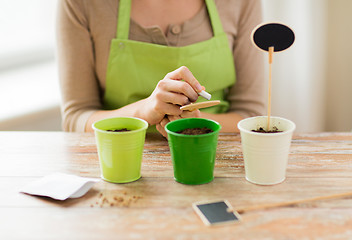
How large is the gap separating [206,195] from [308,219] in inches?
7.8

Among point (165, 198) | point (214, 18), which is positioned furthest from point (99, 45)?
point (165, 198)

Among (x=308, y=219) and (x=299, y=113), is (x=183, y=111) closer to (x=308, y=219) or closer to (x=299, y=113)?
(x=308, y=219)

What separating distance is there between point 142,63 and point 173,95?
41 cm

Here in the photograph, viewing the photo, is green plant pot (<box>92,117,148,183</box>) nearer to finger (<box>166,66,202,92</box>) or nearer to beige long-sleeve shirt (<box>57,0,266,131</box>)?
finger (<box>166,66,202,92</box>)

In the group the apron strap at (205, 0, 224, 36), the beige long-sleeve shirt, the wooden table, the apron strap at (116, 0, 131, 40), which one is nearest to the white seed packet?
the wooden table

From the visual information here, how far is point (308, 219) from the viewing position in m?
0.75

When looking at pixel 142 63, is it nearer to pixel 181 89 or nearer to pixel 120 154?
pixel 181 89

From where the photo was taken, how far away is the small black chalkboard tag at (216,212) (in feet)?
2.45

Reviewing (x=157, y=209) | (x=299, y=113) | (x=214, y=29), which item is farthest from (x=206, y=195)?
(x=299, y=113)

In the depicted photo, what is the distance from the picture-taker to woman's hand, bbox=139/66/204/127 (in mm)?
1024

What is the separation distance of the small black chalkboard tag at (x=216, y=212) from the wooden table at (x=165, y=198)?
0.04 feet

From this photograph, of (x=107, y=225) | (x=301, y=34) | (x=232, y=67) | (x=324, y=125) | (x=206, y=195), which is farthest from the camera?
(x=324, y=125)

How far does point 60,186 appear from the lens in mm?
888

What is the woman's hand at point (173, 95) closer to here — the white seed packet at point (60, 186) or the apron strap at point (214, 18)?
the white seed packet at point (60, 186)
